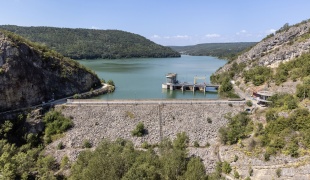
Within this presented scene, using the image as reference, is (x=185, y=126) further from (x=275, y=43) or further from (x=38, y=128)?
(x=275, y=43)

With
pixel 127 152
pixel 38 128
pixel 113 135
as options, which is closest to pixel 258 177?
pixel 127 152

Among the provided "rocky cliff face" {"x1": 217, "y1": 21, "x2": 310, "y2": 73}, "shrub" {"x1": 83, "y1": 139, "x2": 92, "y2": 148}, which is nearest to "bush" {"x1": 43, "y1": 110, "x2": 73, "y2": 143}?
"shrub" {"x1": 83, "y1": 139, "x2": 92, "y2": 148}

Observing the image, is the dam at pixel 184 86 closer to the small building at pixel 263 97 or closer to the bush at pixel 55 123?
the small building at pixel 263 97

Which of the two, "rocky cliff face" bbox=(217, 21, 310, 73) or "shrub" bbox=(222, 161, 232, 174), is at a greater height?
"rocky cliff face" bbox=(217, 21, 310, 73)

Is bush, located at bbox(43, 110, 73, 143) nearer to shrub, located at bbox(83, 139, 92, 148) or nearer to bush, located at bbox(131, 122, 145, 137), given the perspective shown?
shrub, located at bbox(83, 139, 92, 148)

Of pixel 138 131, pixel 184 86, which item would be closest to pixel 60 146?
pixel 138 131

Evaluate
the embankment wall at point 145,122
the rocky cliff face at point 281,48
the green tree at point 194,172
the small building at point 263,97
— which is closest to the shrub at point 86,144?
the embankment wall at point 145,122
